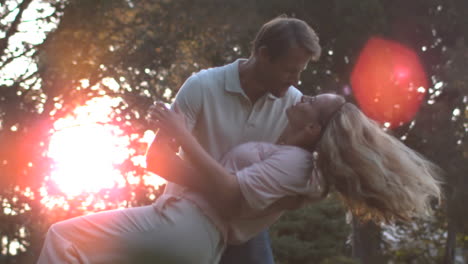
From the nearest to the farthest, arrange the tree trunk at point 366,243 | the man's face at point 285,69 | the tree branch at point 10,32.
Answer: the man's face at point 285,69
the tree branch at point 10,32
the tree trunk at point 366,243

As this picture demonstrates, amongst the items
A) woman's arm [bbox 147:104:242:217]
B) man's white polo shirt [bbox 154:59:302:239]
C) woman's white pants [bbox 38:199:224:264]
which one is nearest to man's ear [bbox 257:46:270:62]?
man's white polo shirt [bbox 154:59:302:239]

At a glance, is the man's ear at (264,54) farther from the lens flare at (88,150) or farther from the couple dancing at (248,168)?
the lens flare at (88,150)

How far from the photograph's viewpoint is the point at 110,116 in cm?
1543

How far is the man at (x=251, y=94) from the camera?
3369 mm

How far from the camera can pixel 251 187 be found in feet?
10.2

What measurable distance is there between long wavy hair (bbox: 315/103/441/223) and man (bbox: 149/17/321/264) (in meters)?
0.31

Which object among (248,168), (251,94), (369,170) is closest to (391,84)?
(251,94)

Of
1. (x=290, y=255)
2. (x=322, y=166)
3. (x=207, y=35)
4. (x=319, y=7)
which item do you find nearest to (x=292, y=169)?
(x=322, y=166)

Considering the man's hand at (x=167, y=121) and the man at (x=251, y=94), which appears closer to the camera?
the man's hand at (x=167, y=121)

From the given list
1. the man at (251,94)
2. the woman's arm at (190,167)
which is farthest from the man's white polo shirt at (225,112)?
the woman's arm at (190,167)

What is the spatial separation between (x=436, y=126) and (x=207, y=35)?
607cm

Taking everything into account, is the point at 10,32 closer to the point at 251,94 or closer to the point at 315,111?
the point at 251,94

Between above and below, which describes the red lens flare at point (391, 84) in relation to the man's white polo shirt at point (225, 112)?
below

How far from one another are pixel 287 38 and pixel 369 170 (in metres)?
0.65
